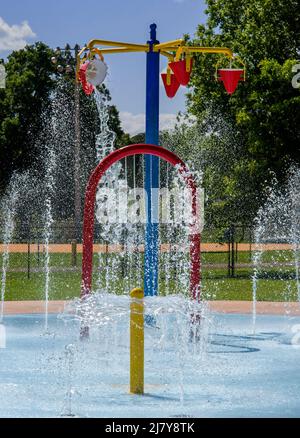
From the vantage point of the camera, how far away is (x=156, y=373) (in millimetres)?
8719

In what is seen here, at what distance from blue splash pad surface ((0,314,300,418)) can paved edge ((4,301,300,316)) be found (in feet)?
4.19

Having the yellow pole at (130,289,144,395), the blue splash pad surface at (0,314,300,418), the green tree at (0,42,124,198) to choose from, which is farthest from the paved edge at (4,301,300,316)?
the green tree at (0,42,124,198)

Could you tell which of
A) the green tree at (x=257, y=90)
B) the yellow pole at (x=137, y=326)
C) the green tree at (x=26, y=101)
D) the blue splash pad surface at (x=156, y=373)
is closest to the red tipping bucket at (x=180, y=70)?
the blue splash pad surface at (x=156, y=373)

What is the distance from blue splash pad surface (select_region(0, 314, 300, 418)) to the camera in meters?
7.18

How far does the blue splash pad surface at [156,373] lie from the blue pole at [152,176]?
797 mm

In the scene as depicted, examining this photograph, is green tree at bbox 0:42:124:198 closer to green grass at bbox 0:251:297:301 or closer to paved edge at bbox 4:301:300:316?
green grass at bbox 0:251:297:301

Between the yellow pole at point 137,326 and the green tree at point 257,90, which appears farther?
the green tree at point 257,90

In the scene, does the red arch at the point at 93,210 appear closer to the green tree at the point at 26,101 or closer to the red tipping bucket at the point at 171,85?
the red tipping bucket at the point at 171,85

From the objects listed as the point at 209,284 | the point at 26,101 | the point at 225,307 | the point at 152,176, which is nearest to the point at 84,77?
the point at 152,176

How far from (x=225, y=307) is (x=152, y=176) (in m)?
3.87

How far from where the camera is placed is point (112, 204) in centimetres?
2102

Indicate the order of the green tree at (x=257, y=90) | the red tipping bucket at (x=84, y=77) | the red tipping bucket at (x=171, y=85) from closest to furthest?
Result: the red tipping bucket at (x=84, y=77)
the red tipping bucket at (x=171, y=85)
the green tree at (x=257, y=90)

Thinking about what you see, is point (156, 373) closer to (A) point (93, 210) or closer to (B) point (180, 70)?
(A) point (93, 210)

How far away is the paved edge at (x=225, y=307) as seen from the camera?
1380 cm
